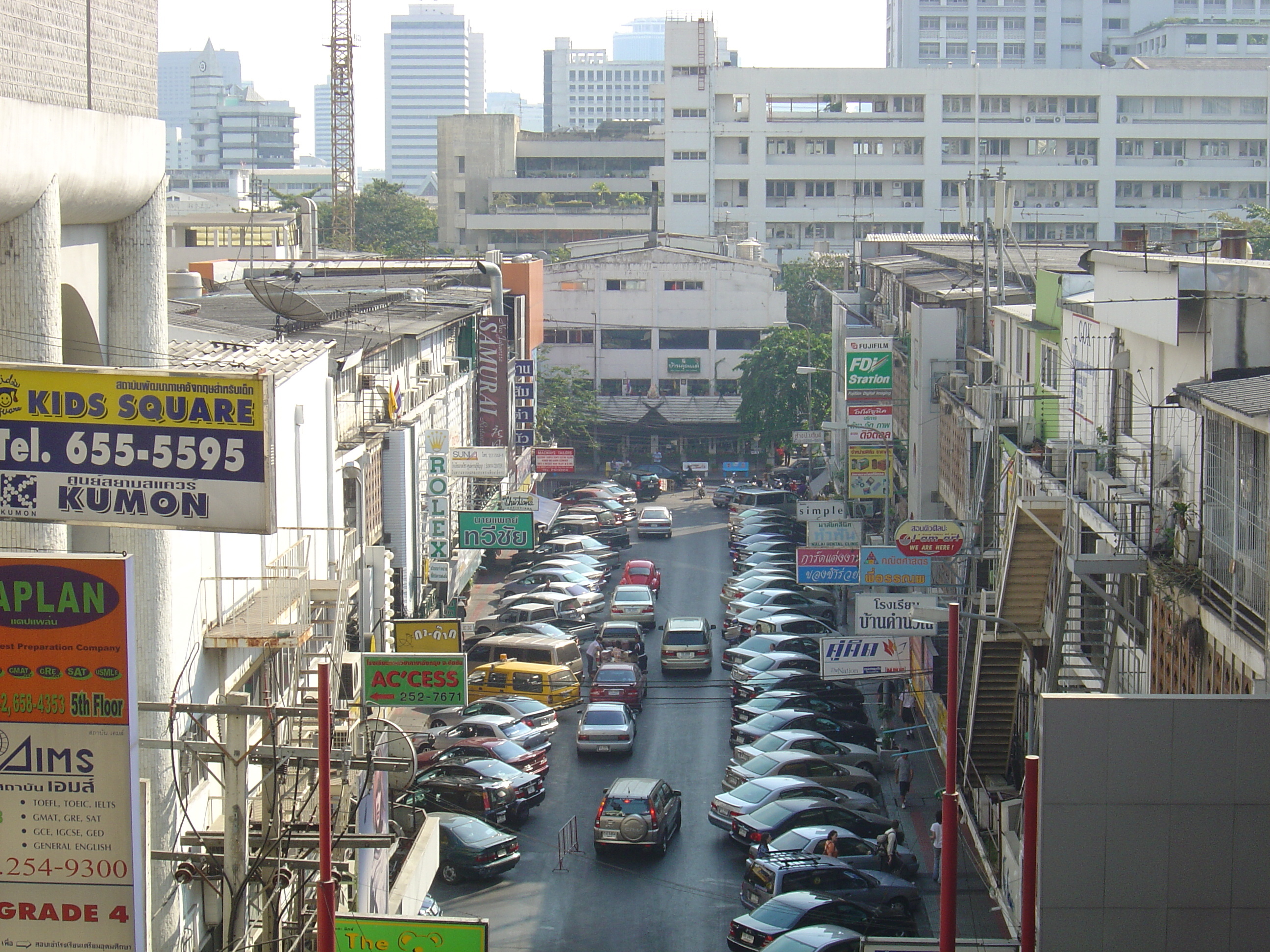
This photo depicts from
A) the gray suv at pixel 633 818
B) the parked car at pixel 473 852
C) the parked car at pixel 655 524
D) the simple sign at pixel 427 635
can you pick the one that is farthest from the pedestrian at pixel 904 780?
the parked car at pixel 655 524

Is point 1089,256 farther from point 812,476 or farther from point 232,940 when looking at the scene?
point 812,476

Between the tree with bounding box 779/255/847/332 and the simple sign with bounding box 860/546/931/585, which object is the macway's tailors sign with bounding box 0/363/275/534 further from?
the tree with bounding box 779/255/847/332

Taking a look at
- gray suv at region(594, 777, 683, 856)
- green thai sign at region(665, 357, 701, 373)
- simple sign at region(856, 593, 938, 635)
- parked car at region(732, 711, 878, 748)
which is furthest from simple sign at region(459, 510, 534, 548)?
green thai sign at region(665, 357, 701, 373)

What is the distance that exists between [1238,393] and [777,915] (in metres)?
9.80

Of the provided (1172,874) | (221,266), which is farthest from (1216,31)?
(1172,874)

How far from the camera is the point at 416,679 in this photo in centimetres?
2028

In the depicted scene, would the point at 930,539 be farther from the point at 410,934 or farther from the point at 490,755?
the point at 410,934

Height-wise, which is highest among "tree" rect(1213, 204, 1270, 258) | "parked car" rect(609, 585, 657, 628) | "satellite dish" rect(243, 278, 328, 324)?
"tree" rect(1213, 204, 1270, 258)

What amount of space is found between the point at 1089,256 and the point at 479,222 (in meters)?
87.0

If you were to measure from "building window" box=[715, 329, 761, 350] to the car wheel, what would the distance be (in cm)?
5085

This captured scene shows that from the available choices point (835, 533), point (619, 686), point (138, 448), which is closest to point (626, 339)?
point (835, 533)

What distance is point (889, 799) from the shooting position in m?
27.5

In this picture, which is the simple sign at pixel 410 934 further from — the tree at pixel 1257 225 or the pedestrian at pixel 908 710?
the tree at pixel 1257 225

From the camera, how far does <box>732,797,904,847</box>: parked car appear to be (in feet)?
79.1
